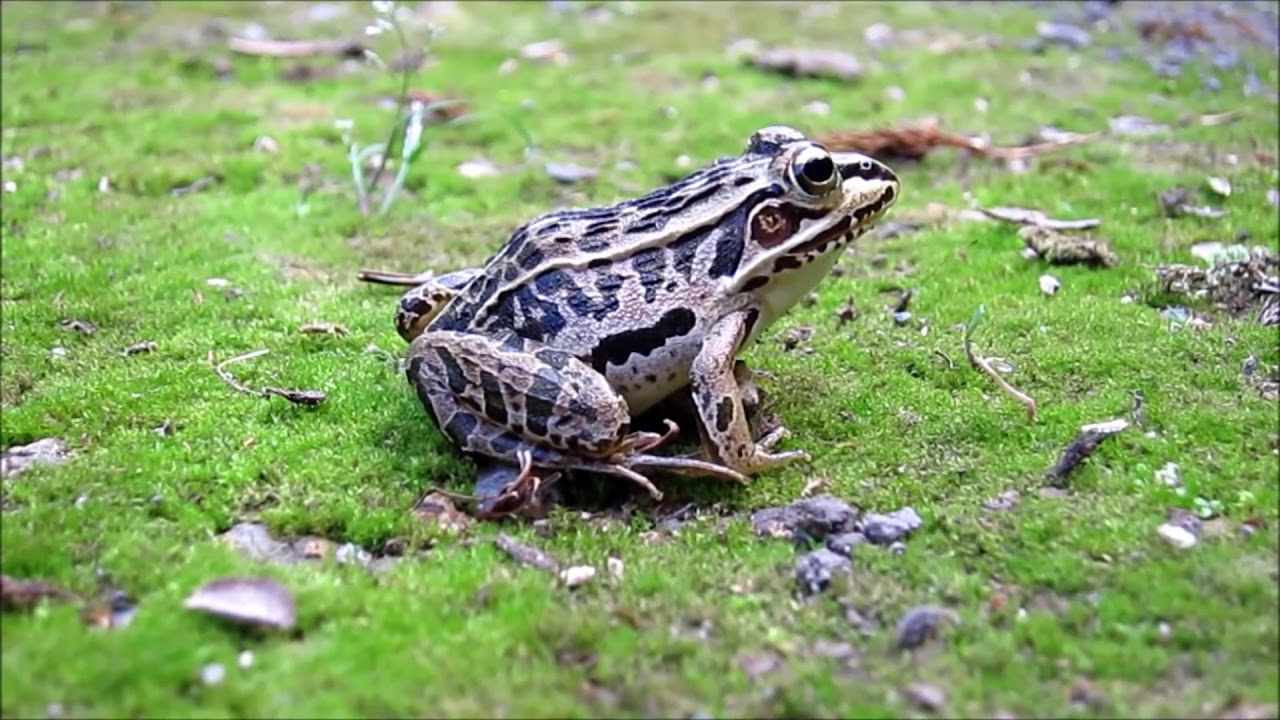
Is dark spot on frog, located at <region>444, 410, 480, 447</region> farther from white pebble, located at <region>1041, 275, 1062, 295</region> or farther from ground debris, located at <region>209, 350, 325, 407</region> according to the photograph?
white pebble, located at <region>1041, 275, 1062, 295</region>

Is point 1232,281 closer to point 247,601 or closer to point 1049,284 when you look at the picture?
point 1049,284

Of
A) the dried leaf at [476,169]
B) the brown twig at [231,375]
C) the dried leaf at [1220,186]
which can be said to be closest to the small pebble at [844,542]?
the brown twig at [231,375]

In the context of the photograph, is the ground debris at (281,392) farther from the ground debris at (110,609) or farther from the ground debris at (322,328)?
the ground debris at (110,609)

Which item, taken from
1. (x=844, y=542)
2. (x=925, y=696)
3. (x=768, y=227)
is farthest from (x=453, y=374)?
(x=925, y=696)

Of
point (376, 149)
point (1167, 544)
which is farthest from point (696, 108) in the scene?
point (1167, 544)

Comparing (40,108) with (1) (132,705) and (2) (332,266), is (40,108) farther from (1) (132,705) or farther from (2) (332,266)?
(1) (132,705)

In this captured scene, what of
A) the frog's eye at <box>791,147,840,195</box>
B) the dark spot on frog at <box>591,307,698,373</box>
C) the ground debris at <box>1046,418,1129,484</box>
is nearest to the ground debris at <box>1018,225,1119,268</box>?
the ground debris at <box>1046,418,1129,484</box>

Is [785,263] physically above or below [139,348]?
above
